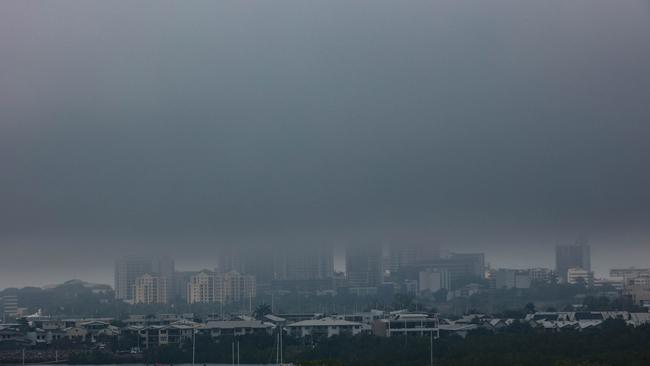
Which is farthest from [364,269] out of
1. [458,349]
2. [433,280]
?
[458,349]

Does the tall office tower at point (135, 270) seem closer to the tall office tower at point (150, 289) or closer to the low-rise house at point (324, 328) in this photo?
the tall office tower at point (150, 289)

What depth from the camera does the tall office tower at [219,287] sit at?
50.8m

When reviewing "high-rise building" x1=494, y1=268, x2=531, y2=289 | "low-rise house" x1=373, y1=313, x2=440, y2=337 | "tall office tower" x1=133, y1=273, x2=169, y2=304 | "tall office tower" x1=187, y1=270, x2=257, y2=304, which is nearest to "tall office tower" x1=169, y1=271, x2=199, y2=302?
"tall office tower" x1=133, y1=273, x2=169, y2=304

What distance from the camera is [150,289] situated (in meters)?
51.7

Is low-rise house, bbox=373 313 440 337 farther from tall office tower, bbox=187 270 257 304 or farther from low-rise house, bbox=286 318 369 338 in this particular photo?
tall office tower, bbox=187 270 257 304

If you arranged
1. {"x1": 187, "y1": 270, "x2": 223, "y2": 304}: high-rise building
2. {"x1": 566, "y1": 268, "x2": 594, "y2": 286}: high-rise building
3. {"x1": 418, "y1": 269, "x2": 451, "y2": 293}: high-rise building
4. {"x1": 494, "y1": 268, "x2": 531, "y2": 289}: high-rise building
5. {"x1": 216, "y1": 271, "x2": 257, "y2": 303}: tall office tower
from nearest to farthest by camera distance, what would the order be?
{"x1": 566, "y1": 268, "x2": 594, "y2": 286}: high-rise building, {"x1": 494, "y1": 268, "x2": 531, "y2": 289}: high-rise building, {"x1": 216, "y1": 271, "x2": 257, "y2": 303}: tall office tower, {"x1": 187, "y1": 270, "x2": 223, "y2": 304}: high-rise building, {"x1": 418, "y1": 269, "x2": 451, "y2": 293}: high-rise building

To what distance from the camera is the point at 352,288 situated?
5328 centimetres

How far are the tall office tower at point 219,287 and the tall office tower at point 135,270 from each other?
1551 mm

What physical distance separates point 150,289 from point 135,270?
2597mm

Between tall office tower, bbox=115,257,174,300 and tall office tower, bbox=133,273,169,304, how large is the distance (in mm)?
756

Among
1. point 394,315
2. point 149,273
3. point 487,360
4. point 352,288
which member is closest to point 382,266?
point 352,288

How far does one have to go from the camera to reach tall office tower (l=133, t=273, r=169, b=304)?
167ft

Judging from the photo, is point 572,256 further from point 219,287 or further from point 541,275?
point 219,287

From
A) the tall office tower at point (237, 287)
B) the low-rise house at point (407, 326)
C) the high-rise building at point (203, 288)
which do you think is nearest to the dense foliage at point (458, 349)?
the low-rise house at point (407, 326)
